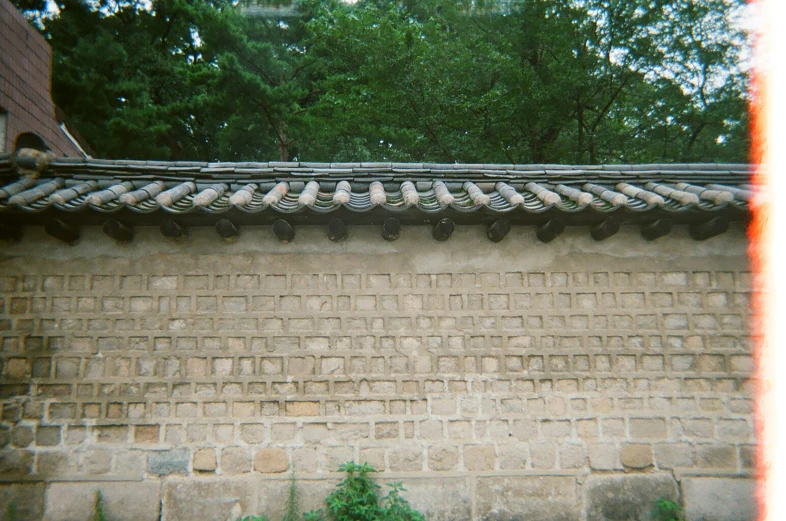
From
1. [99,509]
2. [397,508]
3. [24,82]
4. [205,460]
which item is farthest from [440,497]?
[24,82]

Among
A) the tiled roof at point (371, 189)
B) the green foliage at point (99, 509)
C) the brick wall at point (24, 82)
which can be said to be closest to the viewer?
the tiled roof at point (371, 189)

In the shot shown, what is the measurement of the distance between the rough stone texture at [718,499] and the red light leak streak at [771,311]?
0.09 m

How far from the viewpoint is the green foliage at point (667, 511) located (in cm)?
472

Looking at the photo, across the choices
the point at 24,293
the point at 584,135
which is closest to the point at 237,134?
the point at 584,135

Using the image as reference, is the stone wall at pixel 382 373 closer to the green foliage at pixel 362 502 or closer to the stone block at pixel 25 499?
the stone block at pixel 25 499

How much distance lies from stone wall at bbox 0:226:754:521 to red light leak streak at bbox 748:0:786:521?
5.2 inches

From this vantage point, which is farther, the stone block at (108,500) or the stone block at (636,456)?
the stone block at (636,456)

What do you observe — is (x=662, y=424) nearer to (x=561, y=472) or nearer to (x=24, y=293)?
(x=561, y=472)

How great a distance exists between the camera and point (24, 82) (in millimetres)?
8672

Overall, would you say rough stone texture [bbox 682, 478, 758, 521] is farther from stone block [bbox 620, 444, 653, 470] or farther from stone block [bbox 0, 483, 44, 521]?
stone block [bbox 0, 483, 44, 521]

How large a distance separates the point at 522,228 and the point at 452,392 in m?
1.65

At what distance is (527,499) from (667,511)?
120 cm

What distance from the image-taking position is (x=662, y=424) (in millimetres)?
4938

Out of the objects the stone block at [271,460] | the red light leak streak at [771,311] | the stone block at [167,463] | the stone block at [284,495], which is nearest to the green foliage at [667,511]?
the red light leak streak at [771,311]
